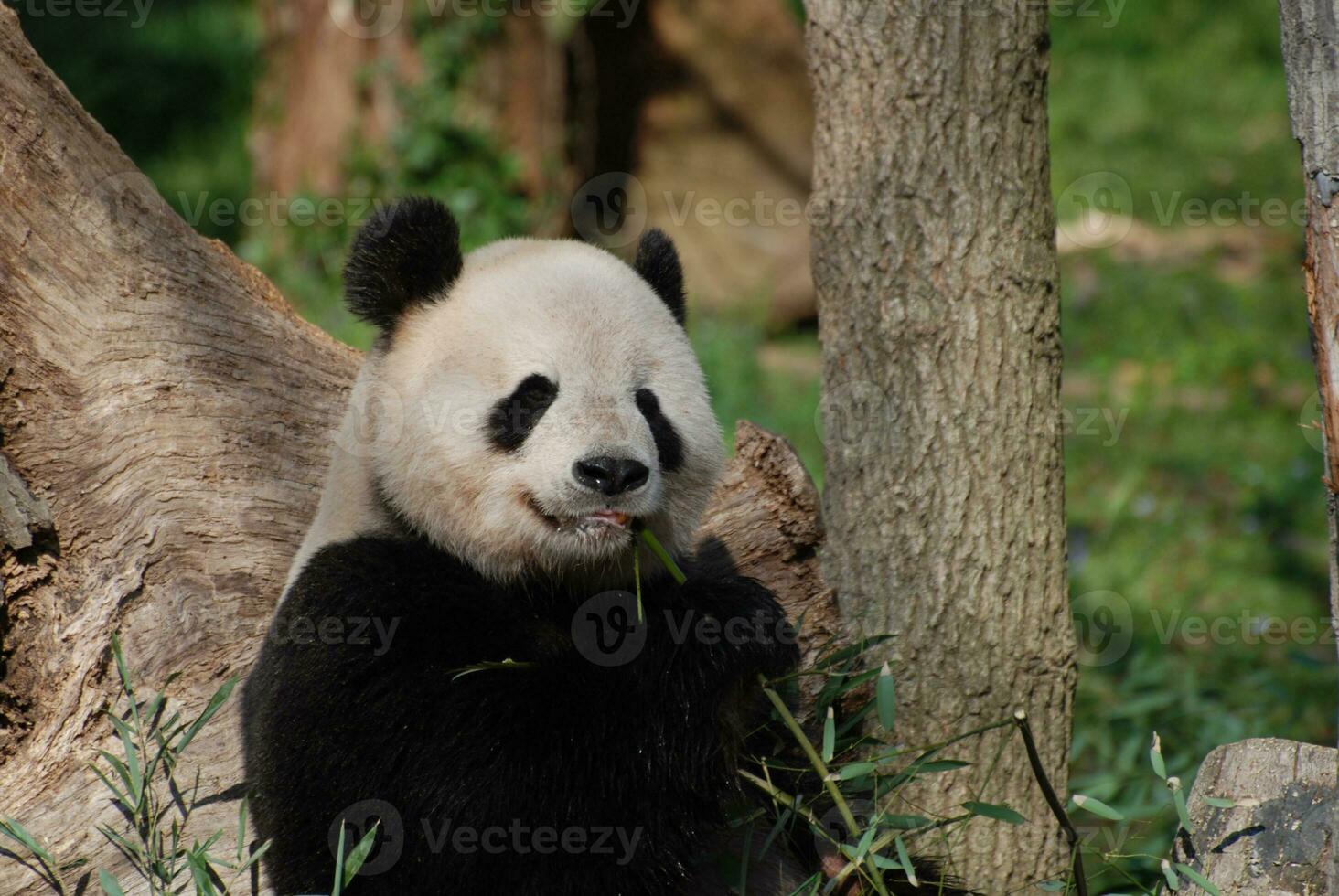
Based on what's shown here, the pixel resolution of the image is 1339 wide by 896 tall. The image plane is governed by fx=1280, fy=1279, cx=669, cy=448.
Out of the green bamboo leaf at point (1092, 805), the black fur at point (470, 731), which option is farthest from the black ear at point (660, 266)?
the green bamboo leaf at point (1092, 805)

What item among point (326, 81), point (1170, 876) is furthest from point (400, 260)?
point (326, 81)

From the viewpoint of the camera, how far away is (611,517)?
8.73 feet

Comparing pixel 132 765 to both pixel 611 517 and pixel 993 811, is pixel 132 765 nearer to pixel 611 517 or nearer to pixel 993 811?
pixel 611 517

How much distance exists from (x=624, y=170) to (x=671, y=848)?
299 inches

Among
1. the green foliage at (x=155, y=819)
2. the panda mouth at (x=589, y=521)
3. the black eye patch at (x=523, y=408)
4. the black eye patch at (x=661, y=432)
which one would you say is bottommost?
the green foliage at (x=155, y=819)

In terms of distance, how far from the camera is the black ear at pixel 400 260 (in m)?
2.88

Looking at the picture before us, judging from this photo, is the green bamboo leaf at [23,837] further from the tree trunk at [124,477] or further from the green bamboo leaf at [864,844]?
the green bamboo leaf at [864,844]

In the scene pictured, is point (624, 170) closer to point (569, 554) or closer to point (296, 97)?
point (296, 97)

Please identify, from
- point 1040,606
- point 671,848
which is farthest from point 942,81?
point 671,848

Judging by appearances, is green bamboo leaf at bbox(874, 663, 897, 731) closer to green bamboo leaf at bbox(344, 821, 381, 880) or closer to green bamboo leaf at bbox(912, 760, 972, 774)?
green bamboo leaf at bbox(912, 760, 972, 774)

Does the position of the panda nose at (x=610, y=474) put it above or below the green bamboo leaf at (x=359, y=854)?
above

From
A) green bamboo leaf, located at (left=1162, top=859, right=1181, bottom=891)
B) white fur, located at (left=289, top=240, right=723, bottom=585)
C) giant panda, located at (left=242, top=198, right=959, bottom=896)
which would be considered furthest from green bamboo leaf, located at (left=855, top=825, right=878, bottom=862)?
white fur, located at (left=289, top=240, right=723, bottom=585)

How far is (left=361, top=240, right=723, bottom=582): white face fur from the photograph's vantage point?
2.64 meters

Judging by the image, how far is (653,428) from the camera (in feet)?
9.25
